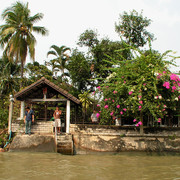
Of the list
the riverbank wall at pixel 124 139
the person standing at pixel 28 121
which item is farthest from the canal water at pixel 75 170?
the person standing at pixel 28 121

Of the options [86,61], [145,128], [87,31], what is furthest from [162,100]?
[87,31]

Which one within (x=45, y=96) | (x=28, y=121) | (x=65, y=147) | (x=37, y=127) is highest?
(x=45, y=96)

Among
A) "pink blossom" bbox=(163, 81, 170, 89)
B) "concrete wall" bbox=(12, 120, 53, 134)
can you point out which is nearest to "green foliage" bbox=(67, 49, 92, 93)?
"concrete wall" bbox=(12, 120, 53, 134)

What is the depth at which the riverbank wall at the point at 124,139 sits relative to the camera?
39.3 ft

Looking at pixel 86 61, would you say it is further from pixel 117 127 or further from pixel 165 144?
pixel 165 144

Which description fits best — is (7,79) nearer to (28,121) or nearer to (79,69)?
(79,69)

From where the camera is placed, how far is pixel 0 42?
2008cm

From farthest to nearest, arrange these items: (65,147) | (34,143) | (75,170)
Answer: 1. (34,143)
2. (65,147)
3. (75,170)

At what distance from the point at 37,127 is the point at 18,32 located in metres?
9.98

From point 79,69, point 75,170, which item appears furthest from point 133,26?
point 75,170

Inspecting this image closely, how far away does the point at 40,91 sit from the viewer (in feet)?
47.1

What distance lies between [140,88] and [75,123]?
14.9 feet

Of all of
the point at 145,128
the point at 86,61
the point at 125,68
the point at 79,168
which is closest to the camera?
the point at 79,168

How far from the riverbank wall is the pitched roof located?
1856 millimetres
